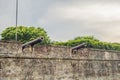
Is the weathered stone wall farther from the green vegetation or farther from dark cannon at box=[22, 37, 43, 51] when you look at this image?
the green vegetation

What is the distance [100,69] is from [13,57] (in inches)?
321

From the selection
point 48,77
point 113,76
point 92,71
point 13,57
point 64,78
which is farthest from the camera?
point 113,76

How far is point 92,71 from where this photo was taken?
18.0 m

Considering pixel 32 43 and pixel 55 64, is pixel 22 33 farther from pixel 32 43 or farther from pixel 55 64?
pixel 32 43

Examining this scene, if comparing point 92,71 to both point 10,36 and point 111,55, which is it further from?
point 10,36

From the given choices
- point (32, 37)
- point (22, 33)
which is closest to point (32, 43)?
point (22, 33)

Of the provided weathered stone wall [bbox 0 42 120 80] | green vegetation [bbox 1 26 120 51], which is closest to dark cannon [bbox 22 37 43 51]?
weathered stone wall [bbox 0 42 120 80]

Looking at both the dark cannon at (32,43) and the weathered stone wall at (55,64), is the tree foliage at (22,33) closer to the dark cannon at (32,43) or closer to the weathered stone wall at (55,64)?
the weathered stone wall at (55,64)

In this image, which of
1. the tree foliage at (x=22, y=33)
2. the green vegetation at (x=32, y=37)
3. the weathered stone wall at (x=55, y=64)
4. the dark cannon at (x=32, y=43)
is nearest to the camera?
the weathered stone wall at (x=55, y=64)

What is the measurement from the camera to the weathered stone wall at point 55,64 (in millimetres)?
12211

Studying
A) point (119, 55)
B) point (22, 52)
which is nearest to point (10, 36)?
point (119, 55)

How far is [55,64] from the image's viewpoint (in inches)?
583

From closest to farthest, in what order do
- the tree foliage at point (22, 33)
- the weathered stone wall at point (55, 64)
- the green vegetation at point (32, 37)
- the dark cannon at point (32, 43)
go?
the weathered stone wall at point (55, 64) → the dark cannon at point (32, 43) → the green vegetation at point (32, 37) → the tree foliage at point (22, 33)

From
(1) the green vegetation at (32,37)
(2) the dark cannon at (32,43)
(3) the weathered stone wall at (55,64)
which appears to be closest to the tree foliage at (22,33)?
(1) the green vegetation at (32,37)
